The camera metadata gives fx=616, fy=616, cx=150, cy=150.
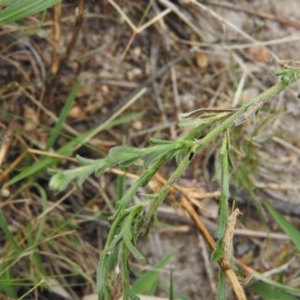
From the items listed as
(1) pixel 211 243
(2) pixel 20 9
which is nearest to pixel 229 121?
(1) pixel 211 243

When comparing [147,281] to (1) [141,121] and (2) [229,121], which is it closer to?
(1) [141,121]

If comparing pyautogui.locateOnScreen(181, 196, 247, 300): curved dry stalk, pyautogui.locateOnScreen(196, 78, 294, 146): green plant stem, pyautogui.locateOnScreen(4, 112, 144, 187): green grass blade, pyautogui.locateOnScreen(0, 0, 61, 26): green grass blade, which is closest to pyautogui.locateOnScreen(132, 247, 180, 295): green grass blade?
pyautogui.locateOnScreen(181, 196, 247, 300): curved dry stalk

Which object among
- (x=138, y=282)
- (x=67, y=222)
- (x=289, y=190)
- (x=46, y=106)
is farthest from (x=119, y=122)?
(x=289, y=190)

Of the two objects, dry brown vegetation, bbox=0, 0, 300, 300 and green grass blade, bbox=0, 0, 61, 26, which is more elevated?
green grass blade, bbox=0, 0, 61, 26

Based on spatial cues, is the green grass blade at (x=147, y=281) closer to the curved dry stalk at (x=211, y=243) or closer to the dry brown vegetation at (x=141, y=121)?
the dry brown vegetation at (x=141, y=121)

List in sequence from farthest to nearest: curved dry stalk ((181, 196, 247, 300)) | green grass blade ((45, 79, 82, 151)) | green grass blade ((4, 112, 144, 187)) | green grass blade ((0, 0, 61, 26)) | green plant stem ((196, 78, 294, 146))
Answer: green grass blade ((45, 79, 82, 151)), green grass blade ((4, 112, 144, 187)), green grass blade ((0, 0, 61, 26)), curved dry stalk ((181, 196, 247, 300)), green plant stem ((196, 78, 294, 146))

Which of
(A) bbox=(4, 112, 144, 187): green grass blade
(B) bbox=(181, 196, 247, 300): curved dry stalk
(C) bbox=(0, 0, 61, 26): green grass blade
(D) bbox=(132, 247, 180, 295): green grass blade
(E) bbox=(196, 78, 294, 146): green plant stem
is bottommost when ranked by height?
(D) bbox=(132, 247, 180, 295): green grass blade

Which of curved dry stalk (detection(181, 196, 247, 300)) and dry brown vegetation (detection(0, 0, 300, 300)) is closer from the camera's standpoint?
curved dry stalk (detection(181, 196, 247, 300))

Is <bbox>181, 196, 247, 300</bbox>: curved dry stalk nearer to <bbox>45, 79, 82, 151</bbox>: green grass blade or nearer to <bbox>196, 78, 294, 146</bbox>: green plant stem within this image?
<bbox>196, 78, 294, 146</bbox>: green plant stem

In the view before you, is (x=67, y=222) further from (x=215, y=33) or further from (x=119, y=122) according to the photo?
(x=215, y=33)
